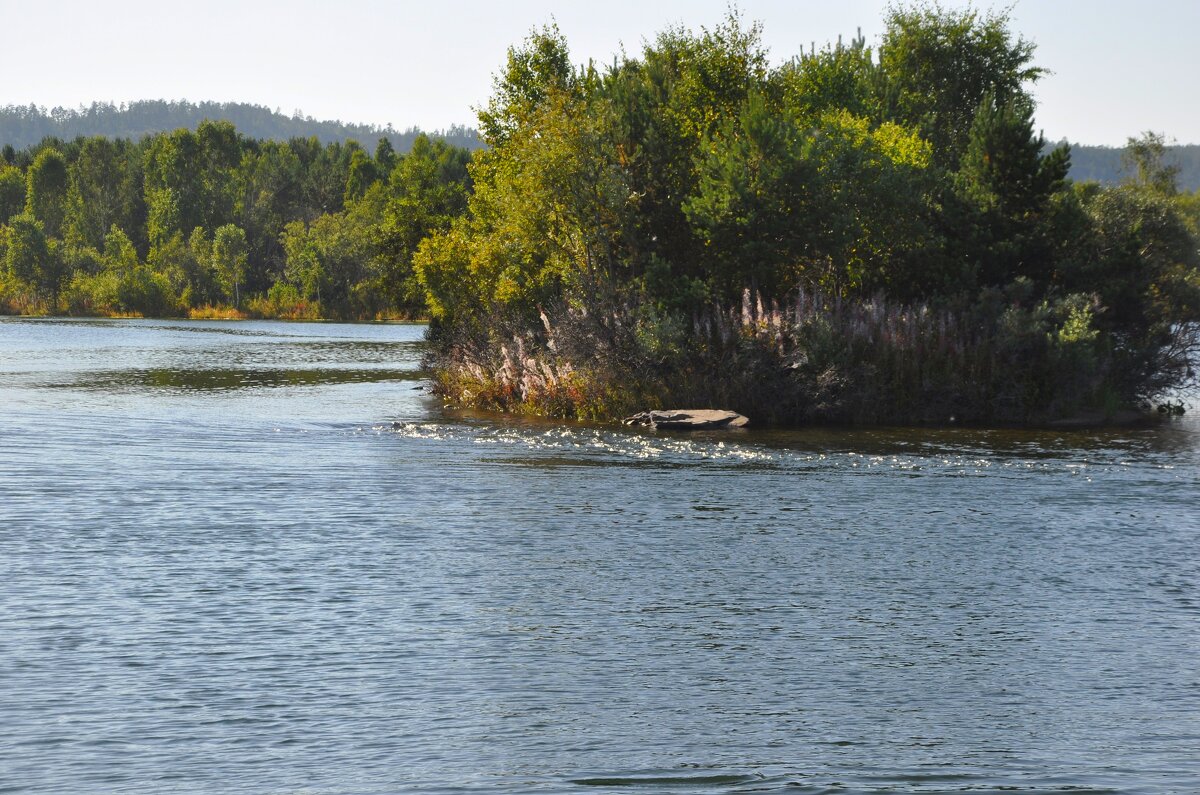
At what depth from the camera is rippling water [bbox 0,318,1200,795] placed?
9008 mm

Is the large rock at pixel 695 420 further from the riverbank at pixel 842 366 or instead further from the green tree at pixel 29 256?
the green tree at pixel 29 256

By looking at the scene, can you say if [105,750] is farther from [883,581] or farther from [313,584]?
[883,581]

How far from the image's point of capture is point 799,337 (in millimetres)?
34875

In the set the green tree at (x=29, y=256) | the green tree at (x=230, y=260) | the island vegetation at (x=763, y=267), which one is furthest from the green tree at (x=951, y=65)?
the green tree at (x=29, y=256)

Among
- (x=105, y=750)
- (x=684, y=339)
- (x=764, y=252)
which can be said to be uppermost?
(x=764, y=252)

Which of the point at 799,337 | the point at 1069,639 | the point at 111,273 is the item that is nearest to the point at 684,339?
the point at 799,337

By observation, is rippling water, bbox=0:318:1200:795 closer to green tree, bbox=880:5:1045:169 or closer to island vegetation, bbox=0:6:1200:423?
island vegetation, bbox=0:6:1200:423

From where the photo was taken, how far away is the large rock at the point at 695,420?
109 ft

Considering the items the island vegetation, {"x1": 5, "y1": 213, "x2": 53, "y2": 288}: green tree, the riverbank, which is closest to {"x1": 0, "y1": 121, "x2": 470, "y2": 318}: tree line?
{"x1": 5, "y1": 213, "x2": 53, "y2": 288}: green tree

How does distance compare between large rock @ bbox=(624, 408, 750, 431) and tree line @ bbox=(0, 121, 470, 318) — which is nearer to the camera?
large rock @ bbox=(624, 408, 750, 431)

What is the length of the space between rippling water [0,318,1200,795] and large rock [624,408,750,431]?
18.3 ft

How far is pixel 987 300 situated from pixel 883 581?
2362 cm

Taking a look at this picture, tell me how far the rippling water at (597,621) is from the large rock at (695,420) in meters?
5.59

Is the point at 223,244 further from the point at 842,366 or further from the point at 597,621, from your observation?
the point at 597,621
